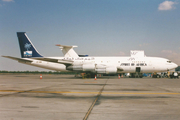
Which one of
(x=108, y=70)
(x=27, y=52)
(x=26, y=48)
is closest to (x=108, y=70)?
(x=108, y=70)

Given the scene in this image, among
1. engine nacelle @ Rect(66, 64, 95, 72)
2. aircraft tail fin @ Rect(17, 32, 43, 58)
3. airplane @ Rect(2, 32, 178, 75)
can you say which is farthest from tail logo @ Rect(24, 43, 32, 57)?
engine nacelle @ Rect(66, 64, 95, 72)

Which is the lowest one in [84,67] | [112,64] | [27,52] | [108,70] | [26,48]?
[108,70]

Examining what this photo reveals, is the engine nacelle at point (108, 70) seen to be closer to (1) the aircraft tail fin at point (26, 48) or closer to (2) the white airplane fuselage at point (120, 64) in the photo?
(2) the white airplane fuselage at point (120, 64)

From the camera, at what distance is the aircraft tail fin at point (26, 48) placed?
138ft

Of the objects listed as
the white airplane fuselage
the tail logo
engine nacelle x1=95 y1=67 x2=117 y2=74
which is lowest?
engine nacelle x1=95 y1=67 x2=117 y2=74

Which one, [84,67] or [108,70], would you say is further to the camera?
[84,67]

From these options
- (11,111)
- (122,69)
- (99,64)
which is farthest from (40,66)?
(11,111)

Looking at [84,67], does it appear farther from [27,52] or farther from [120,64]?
[27,52]

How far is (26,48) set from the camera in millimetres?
42062

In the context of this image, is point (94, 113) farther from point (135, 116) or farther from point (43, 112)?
point (43, 112)

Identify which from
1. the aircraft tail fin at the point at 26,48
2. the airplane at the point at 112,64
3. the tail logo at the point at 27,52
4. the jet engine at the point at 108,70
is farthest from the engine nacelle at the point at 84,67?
the tail logo at the point at 27,52

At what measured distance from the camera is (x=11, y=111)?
259 inches

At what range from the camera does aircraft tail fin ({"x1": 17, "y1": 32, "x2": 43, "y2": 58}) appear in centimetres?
4206

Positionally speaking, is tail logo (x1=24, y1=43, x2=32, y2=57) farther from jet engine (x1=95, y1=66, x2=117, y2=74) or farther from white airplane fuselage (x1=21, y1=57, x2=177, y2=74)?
jet engine (x1=95, y1=66, x2=117, y2=74)
